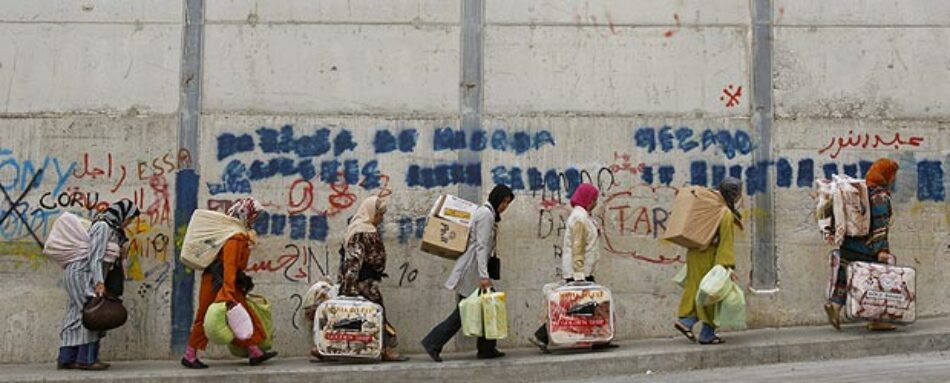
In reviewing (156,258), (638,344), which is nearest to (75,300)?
(156,258)

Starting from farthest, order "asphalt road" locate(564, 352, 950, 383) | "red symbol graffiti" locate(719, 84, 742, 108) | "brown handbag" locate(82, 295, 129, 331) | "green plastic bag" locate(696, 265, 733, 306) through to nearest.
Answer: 1. "red symbol graffiti" locate(719, 84, 742, 108)
2. "brown handbag" locate(82, 295, 129, 331)
3. "green plastic bag" locate(696, 265, 733, 306)
4. "asphalt road" locate(564, 352, 950, 383)

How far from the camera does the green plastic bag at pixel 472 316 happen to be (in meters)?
8.82

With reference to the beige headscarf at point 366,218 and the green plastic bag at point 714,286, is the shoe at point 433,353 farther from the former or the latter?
the green plastic bag at point 714,286

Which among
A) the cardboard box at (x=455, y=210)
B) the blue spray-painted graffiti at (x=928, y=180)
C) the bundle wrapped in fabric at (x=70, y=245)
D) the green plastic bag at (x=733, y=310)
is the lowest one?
→ the green plastic bag at (x=733, y=310)

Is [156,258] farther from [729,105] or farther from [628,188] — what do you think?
[729,105]

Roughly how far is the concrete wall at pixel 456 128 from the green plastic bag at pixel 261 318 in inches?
24.2

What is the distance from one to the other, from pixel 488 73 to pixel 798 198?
307 cm

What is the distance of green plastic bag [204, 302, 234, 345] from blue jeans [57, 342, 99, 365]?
1194 millimetres

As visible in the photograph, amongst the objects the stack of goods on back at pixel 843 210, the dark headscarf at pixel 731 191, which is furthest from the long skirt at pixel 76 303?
the stack of goods on back at pixel 843 210

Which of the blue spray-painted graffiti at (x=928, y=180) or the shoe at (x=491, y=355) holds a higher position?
the blue spray-painted graffiti at (x=928, y=180)

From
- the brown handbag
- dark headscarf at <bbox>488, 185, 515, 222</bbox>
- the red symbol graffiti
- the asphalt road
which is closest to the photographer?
the asphalt road

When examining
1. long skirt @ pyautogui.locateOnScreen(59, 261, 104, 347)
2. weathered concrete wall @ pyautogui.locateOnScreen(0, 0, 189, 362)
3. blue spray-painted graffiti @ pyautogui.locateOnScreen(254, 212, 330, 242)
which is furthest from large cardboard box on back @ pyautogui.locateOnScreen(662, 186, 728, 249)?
long skirt @ pyautogui.locateOnScreen(59, 261, 104, 347)

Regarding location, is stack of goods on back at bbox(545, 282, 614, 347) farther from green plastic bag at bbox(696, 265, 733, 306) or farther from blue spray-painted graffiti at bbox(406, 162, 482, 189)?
blue spray-painted graffiti at bbox(406, 162, 482, 189)

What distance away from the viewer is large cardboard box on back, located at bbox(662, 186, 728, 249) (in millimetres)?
9008
